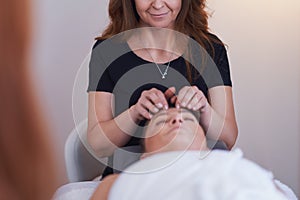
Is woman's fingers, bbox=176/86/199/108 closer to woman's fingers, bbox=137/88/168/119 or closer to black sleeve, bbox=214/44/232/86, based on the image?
woman's fingers, bbox=137/88/168/119

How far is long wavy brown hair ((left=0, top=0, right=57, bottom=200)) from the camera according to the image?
18 cm

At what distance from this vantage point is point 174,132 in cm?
79

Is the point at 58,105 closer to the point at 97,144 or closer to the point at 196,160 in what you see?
the point at 97,144

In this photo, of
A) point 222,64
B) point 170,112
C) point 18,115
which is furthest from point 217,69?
point 18,115

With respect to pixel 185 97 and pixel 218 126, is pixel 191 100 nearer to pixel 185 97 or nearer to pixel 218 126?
pixel 185 97

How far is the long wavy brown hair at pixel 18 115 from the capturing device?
18 centimetres

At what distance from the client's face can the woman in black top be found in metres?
0.14

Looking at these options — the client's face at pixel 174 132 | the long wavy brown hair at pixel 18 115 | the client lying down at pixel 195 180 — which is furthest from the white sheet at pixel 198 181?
the long wavy brown hair at pixel 18 115

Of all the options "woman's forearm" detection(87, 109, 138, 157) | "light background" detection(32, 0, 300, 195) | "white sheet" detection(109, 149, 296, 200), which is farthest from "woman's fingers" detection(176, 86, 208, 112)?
"light background" detection(32, 0, 300, 195)

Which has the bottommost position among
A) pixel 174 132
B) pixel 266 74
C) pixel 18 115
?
pixel 266 74

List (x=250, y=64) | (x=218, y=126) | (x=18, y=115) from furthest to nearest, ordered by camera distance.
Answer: (x=250, y=64) → (x=218, y=126) → (x=18, y=115)

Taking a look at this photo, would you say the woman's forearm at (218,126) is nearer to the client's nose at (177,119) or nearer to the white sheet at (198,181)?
the client's nose at (177,119)

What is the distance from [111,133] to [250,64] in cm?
59

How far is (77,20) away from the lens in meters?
1.31
